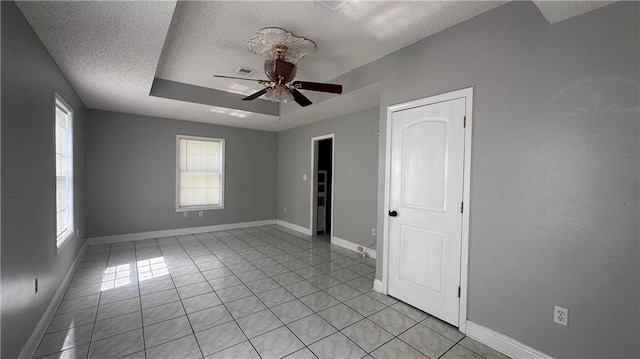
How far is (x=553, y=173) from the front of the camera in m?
1.79

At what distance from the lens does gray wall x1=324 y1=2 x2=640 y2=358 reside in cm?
154

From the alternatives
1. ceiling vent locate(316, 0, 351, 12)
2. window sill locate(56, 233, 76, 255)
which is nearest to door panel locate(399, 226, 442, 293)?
ceiling vent locate(316, 0, 351, 12)

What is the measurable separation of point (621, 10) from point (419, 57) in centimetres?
132

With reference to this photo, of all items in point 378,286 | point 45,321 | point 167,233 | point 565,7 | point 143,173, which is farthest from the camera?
point 167,233

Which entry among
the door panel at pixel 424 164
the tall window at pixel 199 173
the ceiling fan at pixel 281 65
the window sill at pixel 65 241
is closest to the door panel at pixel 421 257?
the door panel at pixel 424 164

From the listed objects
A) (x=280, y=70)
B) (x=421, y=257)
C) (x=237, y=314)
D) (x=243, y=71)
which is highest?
(x=243, y=71)

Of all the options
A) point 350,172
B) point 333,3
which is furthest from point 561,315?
point 350,172

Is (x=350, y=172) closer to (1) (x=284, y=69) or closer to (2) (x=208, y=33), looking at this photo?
(1) (x=284, y=69)

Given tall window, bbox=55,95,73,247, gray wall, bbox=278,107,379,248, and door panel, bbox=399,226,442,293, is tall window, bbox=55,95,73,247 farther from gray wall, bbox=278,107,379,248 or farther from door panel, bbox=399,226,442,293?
gray wall, bbox=278,107,379,248

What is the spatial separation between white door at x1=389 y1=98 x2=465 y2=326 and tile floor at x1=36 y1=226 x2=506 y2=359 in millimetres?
242

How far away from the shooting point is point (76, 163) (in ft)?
12.2

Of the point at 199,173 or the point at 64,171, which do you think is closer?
the point at 64,171

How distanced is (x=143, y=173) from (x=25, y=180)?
11.3 ft

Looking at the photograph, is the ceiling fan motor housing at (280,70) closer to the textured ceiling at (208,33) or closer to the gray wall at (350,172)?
the textured ceiling at (208,33)
